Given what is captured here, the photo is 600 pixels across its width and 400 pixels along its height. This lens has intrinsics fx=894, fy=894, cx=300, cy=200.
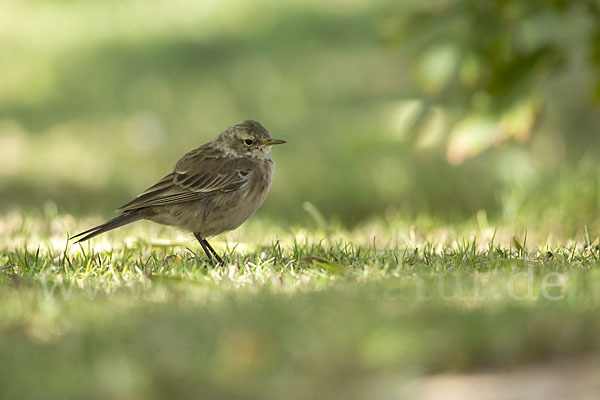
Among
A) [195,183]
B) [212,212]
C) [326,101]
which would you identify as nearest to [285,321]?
[212,212]

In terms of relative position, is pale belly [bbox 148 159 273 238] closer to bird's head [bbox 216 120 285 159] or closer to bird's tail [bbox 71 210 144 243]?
bird's tail [bbox 71 210 144 243]

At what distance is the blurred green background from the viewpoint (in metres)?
6.62

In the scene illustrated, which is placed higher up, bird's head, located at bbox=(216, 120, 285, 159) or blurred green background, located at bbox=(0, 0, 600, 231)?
blurred green background, located at bbox=(0, 0, 600, 231)

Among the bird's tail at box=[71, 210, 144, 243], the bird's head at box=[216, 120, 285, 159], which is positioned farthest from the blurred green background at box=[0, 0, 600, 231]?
the bird's tail at box=[71, 210, 144, 243]

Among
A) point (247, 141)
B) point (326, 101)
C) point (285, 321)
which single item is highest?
point (326, 101)

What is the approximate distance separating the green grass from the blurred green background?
1691mm

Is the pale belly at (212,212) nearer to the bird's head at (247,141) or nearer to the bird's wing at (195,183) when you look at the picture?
the bird's wing at (195,183)

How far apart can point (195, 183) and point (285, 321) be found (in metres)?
2.81

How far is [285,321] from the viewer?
388 cm

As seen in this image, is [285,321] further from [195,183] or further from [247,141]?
[247,141]

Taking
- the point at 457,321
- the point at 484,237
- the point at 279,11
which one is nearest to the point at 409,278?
the point at 457,321

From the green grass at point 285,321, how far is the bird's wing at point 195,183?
81cm

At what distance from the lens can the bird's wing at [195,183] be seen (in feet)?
21.1

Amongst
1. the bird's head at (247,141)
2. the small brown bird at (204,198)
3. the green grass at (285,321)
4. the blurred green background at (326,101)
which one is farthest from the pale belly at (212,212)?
the blurred green background at (326,101)
